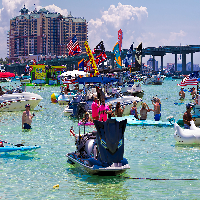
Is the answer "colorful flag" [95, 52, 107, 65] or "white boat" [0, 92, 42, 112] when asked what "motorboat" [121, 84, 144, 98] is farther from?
"white boat" [0, 92, 42, 112]

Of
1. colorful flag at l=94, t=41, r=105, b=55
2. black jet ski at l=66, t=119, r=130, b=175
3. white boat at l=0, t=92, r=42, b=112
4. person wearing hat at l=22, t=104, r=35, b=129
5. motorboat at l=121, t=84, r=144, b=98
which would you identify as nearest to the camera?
black jet ski at l=66, t=119, r=130, b=175

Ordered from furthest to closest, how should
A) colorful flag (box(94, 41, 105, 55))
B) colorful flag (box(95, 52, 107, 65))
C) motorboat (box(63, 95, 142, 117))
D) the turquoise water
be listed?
colorful flag (box(94, 41, 105, 55)) < colorful flag (box(95, 52, 107, 65)) < motorboat (box(63, 95, 142, 117)) < the turquoise water

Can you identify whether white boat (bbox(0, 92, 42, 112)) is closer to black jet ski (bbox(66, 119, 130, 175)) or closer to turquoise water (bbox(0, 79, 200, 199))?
turquoise water (bbox(0, 79, 200, 199))

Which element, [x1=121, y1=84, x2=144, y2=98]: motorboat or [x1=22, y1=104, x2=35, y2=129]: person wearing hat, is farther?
[x1=121, y1=84, x2=144, y2=98]: motorboat

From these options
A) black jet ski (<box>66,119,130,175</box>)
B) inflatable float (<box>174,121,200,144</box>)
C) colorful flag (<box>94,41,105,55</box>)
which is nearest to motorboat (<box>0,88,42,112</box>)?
colorful flag (<box>94,41,105,55</box>)

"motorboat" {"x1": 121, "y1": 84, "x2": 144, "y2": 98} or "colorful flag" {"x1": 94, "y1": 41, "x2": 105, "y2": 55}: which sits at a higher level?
"colorful flag" {"x1": 94, "y1": 41, "x2": 105, "y2": 55}

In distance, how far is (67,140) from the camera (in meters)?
22.2

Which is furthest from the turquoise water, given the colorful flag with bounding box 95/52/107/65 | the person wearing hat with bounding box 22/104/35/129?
the colorful flag with bounding box 95/52/107/65

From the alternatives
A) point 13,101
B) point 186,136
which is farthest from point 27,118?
point 13,101

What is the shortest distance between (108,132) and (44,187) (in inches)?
111

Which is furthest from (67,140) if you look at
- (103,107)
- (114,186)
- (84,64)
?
(84,64)

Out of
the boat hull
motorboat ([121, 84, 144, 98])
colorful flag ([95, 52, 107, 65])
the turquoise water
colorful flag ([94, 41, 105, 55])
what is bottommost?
the turquoise water

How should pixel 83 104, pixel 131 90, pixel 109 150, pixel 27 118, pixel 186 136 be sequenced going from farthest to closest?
pixel 131 90 < pixel 83 104 < pixel 27 118 < pixel 186 136 < pixel 109 150

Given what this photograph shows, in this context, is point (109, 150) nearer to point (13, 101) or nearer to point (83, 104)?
point (83, 104)
